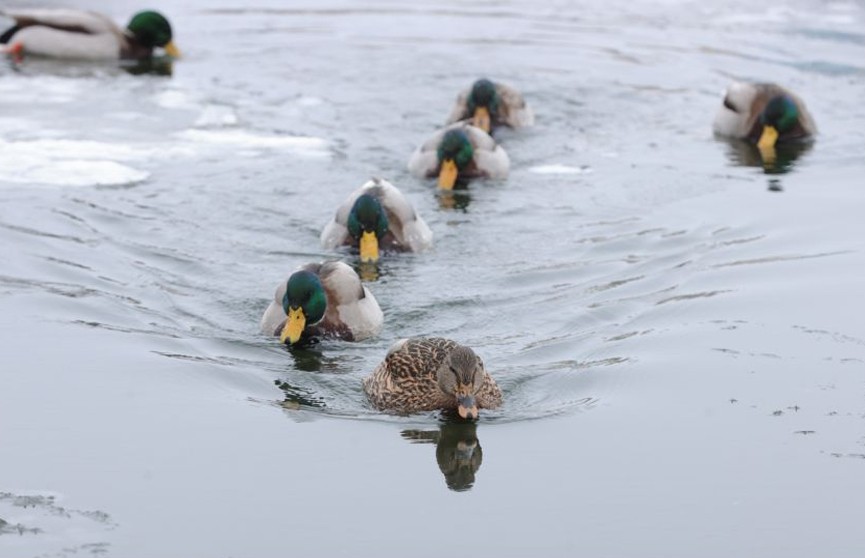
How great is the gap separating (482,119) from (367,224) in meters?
3.86

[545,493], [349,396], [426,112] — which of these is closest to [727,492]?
[545,493]

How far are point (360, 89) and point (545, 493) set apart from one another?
9637 millimetres

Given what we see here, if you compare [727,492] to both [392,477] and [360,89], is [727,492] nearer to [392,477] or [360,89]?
[392,477]

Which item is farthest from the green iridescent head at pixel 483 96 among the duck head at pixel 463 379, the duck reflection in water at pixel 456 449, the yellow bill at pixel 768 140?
the duck reflection in water at pixel 456 449

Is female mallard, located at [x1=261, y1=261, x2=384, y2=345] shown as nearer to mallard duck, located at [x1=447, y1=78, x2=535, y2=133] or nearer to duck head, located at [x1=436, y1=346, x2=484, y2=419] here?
duck head, located at [x1=436, y1=346, x2=484, y2=419]

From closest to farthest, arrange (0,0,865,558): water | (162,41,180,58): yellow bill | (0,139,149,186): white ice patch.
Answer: (0,0,865,558): water
(0,139,149,186): white ice patch
(162,41,180,58): yellow bill

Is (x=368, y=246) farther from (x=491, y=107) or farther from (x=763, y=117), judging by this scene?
(x=763, y=117)

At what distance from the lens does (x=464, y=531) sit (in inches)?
257

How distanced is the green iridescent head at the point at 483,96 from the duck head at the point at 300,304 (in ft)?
18.7

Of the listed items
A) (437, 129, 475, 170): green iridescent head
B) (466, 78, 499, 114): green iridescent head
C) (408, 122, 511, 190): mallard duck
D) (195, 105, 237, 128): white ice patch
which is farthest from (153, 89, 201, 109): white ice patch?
(437, 129, 475, 170): green iridescent head

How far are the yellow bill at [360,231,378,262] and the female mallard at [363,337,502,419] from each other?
8.69ft

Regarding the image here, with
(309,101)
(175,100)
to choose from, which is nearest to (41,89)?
Answer: (175,100)

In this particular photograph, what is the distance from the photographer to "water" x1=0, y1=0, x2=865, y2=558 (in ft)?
21.9

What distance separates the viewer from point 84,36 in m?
18.1
